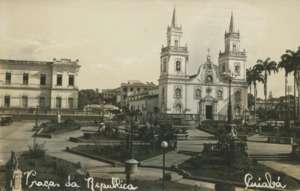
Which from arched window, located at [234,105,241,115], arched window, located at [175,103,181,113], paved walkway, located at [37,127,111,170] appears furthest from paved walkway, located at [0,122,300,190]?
arched window, located at [175,103,181,113]

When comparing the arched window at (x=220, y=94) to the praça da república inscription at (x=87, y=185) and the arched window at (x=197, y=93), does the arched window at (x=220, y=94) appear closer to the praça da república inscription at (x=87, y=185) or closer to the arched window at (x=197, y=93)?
the arched window at (x=197, y=93)

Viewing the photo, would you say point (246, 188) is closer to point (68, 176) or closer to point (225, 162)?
point (225, 162)

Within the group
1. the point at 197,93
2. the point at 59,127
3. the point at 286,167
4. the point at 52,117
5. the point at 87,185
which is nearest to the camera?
the point at 87,185

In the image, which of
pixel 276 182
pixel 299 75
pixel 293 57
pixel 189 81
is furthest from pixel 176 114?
pixel 276 182

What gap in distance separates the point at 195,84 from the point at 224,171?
30.6 metres

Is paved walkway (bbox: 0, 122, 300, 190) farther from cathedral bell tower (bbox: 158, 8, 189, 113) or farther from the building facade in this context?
cathedral bell tower (bbox: 158, 8, 189, 113)

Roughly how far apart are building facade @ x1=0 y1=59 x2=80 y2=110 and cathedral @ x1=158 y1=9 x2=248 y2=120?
12.0 metres

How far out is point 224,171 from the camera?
1438 centimetres

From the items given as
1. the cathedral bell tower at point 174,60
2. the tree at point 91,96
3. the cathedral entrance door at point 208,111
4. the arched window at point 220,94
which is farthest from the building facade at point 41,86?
the arched window at point 220,94

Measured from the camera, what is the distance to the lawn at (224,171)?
13609 millimetres

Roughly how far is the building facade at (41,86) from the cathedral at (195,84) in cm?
1203

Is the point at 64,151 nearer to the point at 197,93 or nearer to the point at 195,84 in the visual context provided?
the point at 197,93

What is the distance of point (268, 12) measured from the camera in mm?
15258

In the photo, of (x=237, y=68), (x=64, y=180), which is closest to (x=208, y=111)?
(x=237, y=68)
